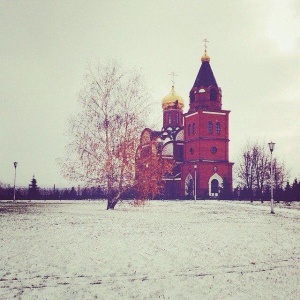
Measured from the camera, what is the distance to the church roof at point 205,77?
45.9m

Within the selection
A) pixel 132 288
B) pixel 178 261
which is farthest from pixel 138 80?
pixel 132 288

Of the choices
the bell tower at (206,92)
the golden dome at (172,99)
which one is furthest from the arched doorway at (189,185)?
the golden dome at (172,99)

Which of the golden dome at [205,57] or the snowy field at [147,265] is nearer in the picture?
the snowy field at [147,265]

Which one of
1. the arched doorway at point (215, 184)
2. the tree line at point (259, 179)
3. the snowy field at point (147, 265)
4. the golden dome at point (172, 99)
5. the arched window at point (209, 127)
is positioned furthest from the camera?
the golden dome at point (172, 99)

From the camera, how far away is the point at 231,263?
7328 millimetres

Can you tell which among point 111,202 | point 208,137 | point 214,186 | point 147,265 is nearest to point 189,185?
point 214,186

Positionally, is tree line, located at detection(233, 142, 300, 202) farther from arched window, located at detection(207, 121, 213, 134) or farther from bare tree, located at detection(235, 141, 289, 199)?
arched window, located at detection(207, 121, 213, 134)

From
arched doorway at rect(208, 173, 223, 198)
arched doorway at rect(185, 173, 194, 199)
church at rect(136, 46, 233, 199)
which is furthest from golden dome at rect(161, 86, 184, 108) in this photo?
arched doorway at rect(208, 173, 223, 198)

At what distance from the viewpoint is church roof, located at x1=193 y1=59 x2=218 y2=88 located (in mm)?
45906

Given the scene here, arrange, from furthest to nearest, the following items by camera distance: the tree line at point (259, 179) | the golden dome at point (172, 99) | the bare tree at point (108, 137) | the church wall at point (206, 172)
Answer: the golden dome at point (172, 99) < the church wall at point (206, 172) < the tree line at point (259, 179) < the bare tree at point (108, 137)

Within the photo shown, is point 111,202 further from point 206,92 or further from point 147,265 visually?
point 206,92

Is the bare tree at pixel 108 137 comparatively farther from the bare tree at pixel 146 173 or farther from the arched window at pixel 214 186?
the arched window at pixel 214 186

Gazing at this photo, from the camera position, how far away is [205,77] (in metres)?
46.2

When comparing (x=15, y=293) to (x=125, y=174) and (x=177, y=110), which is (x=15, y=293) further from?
(x=177, y=110)
